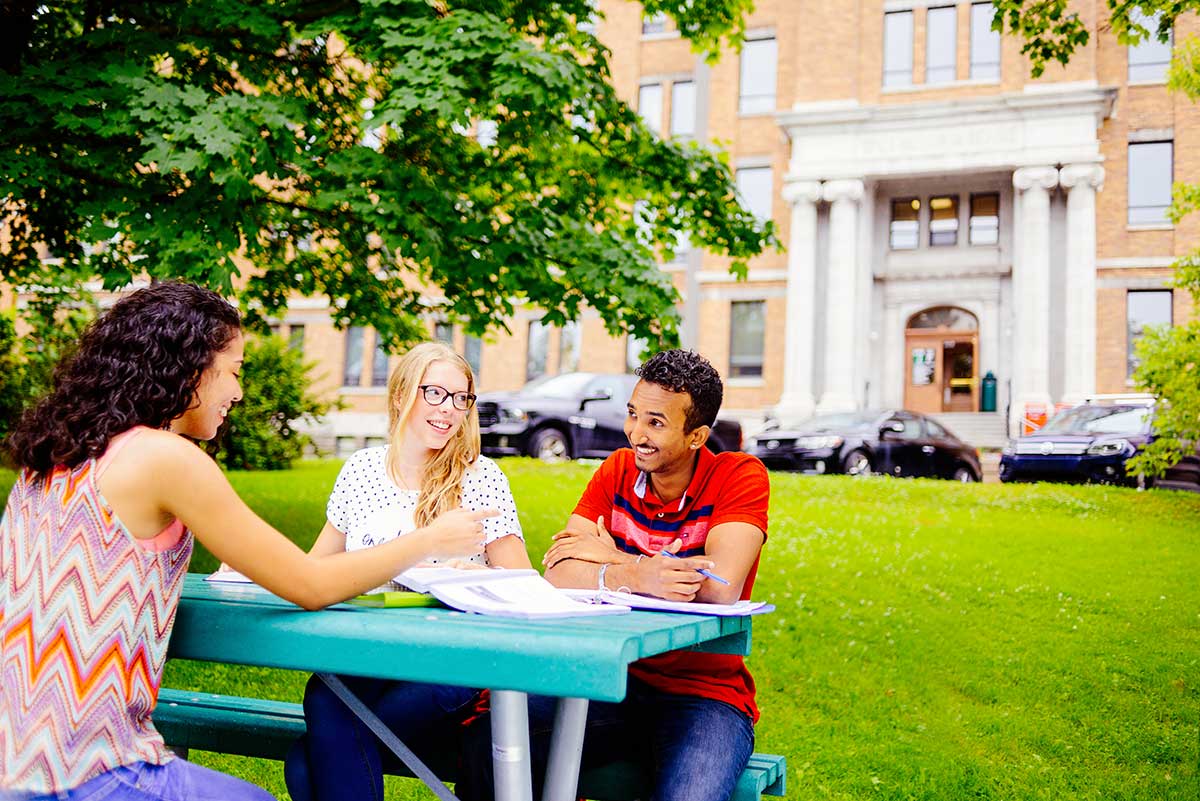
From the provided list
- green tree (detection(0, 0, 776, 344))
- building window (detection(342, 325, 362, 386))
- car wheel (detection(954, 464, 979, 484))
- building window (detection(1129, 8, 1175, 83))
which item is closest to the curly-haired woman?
green tree (detection(0, 0, 776, 344))

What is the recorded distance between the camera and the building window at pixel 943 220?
30.3 meters

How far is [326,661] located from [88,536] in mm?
512

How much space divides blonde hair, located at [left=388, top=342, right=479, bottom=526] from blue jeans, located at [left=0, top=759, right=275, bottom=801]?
4.29ft

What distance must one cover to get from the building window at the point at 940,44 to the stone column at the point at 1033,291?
379 centimetres

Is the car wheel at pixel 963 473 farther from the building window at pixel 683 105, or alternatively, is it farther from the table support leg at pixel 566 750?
the table support leg at pixel 566 750

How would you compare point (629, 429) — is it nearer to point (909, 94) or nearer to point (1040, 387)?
point (1040, 387)

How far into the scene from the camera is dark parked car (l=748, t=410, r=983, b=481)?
18.6 metres

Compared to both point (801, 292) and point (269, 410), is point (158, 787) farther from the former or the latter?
point (801, 292)

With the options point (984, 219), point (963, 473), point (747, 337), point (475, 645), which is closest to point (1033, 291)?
point (984, 219)

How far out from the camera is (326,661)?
87.8 inches

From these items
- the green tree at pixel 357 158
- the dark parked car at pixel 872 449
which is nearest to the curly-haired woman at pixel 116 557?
the green tree at pixel 357 158

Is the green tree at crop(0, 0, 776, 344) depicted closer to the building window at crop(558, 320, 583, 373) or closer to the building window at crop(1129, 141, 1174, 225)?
the building window at crop(558, 320, 583, 373)

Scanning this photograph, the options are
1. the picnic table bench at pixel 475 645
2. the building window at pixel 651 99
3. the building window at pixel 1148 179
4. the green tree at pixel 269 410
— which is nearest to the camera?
the picnic table bench at pixel 475 645

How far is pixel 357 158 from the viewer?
7.38m
